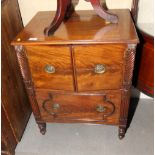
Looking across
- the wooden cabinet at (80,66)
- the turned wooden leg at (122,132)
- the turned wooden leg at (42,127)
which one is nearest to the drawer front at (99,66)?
the wooden cabinet at (80,66)

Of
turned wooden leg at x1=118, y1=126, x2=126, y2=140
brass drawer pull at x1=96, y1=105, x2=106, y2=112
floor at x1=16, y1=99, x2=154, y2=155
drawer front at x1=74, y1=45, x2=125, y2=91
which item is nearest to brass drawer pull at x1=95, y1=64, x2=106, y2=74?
drawer front at x1=74, y1=45, x2=125, y2=91

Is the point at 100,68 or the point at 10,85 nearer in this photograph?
the point at 100,68

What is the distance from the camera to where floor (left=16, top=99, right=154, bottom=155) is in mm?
1562

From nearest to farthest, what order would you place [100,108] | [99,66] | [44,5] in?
[99,66] < [100,108] < [44,5]

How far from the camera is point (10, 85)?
1506mm

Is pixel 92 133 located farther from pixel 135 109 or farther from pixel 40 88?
pixel 40 88

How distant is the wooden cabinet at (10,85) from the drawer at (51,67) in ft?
0.81

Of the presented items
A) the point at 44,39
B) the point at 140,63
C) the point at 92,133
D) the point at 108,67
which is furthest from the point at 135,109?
the point at 44,39

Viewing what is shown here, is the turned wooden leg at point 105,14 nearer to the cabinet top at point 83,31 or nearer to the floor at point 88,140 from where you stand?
the cabinet top at point 83,31

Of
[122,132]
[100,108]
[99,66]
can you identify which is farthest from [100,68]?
[122,132]

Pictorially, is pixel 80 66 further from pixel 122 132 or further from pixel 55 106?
pixel 122 132

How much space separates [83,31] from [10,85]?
64cm

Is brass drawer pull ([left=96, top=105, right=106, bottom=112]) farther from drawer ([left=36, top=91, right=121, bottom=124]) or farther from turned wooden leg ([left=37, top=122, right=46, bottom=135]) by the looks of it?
turned wooden leg ([left=37, top=122, right=46, bottom=135])

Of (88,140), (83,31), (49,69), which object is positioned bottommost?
(88,140)
